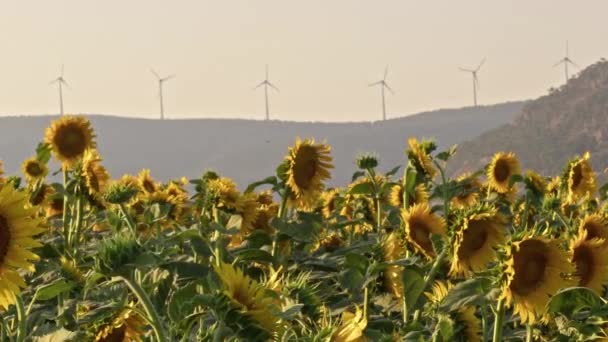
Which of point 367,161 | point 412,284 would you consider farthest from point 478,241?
point 367,161

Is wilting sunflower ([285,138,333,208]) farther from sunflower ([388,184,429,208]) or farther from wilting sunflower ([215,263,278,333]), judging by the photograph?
wilting sunflower ([215,263,278,333])

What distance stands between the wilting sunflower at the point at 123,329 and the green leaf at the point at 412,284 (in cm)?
131

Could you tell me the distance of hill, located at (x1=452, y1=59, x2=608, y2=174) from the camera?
10844 cm

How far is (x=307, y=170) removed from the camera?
22.5 feet

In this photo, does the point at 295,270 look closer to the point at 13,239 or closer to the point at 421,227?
the point at 421,227

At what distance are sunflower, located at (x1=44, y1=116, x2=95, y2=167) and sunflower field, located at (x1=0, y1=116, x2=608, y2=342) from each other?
12mm

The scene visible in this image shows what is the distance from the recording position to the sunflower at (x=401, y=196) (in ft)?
27.7

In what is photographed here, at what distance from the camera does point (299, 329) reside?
3768 millimetres

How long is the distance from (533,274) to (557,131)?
11444cm

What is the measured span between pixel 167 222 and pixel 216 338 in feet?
19.5

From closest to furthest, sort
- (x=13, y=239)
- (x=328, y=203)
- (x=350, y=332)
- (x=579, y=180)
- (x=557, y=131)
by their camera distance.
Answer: (x=350, y=332), (x=13, y=239), (x=579, y=180), (x=328, y=203), (x=557, y=131)

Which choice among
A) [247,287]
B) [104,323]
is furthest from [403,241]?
[247,287]

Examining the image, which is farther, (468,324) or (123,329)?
(468,324)

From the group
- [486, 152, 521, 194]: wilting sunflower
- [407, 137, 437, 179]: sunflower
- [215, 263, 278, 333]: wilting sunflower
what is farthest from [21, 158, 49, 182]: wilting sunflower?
[215, 263, 278, 333]: wilting sunflower
